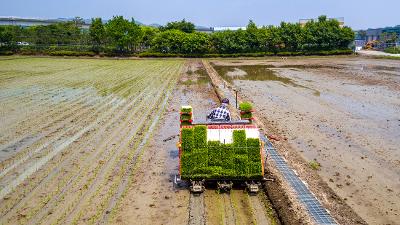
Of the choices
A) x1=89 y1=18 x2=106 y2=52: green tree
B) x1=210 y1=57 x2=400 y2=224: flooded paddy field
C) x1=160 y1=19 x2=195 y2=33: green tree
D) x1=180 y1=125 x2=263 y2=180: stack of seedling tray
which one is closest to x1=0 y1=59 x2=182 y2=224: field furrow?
x1=180 y1=125 x2=263 y2=180: stack of seedling tray

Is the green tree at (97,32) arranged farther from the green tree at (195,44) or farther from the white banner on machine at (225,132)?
the white banner on machine at (225,132)

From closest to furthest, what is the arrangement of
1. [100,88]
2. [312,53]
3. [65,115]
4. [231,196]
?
[231,196]
[65,115]
[100,88]
[312,53]

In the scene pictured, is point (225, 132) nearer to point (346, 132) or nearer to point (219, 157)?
point (219, 157)


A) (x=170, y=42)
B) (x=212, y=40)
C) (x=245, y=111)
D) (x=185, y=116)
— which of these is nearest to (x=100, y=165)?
(x=185, y=116)

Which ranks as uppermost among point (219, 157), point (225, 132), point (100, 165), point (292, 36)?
point (292, 36)

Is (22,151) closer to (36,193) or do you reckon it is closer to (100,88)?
(36,193)

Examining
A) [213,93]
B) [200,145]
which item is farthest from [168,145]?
[213,93]

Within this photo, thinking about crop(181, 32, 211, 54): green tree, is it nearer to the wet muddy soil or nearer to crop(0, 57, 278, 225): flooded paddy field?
crop(0, 57, 278, 225): flooded paddy field
